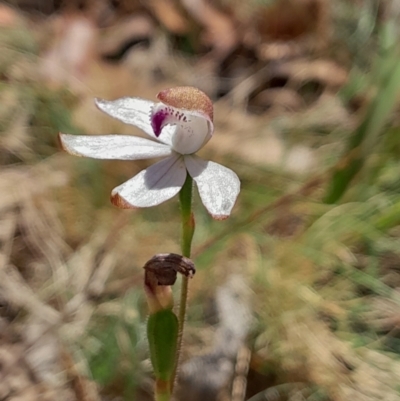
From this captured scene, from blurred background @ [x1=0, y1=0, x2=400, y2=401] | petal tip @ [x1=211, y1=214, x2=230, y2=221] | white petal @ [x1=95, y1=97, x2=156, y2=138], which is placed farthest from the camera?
blurred background @ [x1=0, y1=0, x2=400, y2=401]

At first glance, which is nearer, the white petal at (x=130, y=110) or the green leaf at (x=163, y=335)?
the green leaf at (x=163, y=335)

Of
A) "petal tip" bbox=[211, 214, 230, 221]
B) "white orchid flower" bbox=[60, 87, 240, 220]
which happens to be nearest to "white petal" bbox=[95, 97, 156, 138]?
"white orchid flower" bbox=[60, 87, 240, 220]

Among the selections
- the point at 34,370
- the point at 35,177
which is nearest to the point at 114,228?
the point at 35,177

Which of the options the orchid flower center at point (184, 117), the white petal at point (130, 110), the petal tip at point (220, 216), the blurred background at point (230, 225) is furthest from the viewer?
the blurred background at point (230, 225)

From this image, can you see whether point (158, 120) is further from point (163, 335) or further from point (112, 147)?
point (163, 335)

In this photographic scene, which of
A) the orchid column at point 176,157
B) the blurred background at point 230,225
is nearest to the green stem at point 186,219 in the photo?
the orchid column at point 176,157

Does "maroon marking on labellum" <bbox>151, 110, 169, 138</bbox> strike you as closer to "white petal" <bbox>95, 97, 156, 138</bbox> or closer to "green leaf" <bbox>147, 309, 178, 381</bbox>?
"white petal" <bbox>95, 97, 156, 138</bbox>

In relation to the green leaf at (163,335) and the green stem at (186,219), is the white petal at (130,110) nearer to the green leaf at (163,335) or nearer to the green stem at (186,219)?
the green stem at (186,219)

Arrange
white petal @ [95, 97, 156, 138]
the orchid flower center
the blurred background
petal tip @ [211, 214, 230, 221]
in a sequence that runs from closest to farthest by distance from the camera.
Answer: petal tip @ [211, 214, 230, 221] < the orchid flower center < white petal @ [95, 97, 156, 138] < the blurred background
